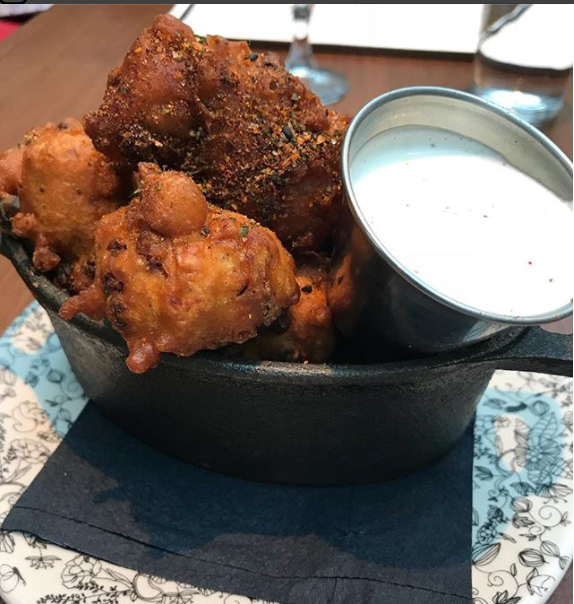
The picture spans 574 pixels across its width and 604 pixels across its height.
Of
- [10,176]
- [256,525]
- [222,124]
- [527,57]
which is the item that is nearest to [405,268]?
[222,124]

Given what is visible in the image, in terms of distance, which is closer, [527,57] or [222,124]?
[222,124]

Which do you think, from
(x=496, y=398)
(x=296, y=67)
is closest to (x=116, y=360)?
(x=496, y=398)

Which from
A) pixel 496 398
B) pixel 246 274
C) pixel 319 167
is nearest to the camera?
pixel 246 274

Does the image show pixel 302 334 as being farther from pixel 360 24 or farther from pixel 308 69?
pixel 360 24

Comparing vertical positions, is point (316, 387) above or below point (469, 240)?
below

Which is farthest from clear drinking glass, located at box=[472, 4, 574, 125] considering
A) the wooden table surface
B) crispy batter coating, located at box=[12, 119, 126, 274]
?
crispy batter coating, located at box=[12, 119, 126, 274]

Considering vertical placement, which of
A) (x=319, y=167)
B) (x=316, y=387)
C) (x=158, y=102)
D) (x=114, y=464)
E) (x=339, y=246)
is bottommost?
(x=114, y=464)

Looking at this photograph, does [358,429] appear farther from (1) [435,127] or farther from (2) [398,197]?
(1) [435,127]

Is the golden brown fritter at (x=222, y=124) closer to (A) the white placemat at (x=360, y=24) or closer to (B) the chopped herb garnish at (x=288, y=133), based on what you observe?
(B) the chopped herb garnish at (x=288, y=133)
